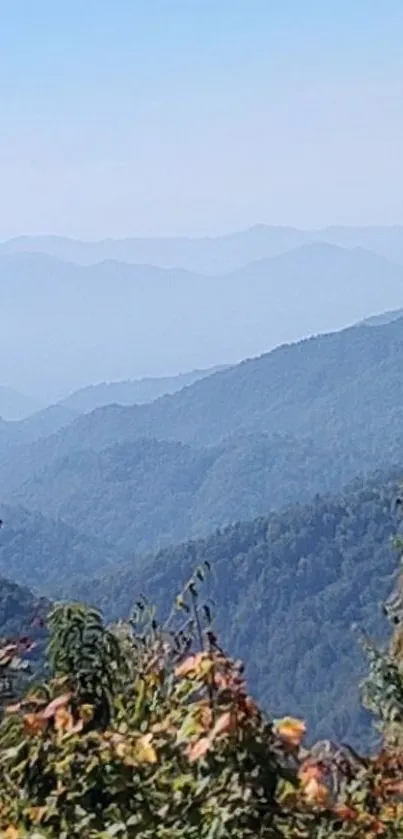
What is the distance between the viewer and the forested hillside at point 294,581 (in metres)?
128

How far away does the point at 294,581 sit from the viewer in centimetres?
15012

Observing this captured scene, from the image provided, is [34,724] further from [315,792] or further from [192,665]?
[315,792]

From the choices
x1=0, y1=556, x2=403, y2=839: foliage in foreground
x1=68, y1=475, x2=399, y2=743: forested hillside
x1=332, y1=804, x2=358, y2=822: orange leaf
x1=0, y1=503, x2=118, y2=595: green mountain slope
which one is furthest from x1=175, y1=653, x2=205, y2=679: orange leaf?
x1=0, y1=503, x2=118, y2=595: green mountain slope

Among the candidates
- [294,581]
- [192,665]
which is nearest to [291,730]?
[192,665]

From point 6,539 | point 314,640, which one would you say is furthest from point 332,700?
point 6,539

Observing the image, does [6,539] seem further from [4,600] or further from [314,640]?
[4,600]

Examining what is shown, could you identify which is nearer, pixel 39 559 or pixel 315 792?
pixel 315 792

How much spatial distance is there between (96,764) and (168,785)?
152 millimetres

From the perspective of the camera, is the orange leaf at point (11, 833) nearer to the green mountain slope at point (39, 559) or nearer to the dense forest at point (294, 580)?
the dense forest at point (294, 580)

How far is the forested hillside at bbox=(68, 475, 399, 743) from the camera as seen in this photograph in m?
128

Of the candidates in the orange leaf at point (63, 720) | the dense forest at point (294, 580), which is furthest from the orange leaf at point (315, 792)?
the dense forest at point (294, 580)

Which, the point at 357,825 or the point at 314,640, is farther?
the point at 314,640

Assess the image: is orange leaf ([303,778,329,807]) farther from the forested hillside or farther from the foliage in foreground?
the forested hillside

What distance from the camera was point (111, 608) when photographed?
127 meters
